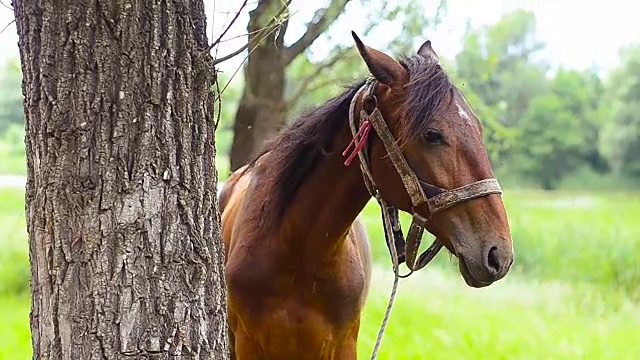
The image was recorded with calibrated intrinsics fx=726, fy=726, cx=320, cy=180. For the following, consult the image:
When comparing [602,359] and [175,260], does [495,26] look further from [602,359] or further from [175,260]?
[175,260]

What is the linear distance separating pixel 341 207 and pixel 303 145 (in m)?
0.29

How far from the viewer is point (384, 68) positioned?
240 cm

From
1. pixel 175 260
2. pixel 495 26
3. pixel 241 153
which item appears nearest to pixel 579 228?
pixel 495 26

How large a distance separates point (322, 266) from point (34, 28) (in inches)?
56.9

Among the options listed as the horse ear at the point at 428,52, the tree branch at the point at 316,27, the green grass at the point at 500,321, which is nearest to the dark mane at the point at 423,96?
the horse ear at the point at 428,52

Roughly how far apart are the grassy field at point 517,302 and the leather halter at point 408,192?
2.65 meters

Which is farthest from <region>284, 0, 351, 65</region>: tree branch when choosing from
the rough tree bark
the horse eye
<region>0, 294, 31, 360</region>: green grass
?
the horse eye

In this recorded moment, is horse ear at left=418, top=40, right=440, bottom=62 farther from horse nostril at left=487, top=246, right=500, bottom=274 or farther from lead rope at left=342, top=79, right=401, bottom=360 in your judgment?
horse nostril at left=487, top=246, right=500, bottom=274

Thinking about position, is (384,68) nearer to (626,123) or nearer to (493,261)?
(493,261)

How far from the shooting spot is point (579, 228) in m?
10.6

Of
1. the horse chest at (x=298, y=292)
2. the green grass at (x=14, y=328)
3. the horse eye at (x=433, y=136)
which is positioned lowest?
the green grass at (x=14, y=328)

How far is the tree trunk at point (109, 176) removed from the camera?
1680 millimetres

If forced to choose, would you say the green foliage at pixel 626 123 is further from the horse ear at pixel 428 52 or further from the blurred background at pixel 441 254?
the horse ear at pixel 428 52

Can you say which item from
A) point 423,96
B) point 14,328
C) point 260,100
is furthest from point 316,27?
point 423,96
